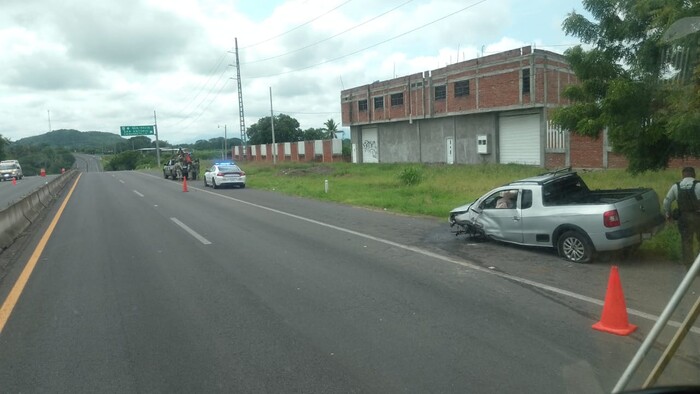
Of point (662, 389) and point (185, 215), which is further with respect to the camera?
point (185, 215)

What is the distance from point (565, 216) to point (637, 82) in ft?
8.94

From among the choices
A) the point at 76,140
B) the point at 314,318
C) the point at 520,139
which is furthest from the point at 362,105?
the point at 76,140

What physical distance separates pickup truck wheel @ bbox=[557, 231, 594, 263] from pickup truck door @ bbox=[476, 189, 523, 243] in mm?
927

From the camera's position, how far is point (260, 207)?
19.5m

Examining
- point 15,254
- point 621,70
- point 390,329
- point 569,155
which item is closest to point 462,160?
point 569,155

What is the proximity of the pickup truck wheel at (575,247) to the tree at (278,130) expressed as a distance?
84.1 meters

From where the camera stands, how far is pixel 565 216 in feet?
30.4

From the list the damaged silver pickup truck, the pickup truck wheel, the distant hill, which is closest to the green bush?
the damaged silver pickup truck

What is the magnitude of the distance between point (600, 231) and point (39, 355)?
7737 mm

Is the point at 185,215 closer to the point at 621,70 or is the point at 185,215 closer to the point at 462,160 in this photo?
the point at 621,70

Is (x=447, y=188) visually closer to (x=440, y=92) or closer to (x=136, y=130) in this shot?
(x=440, y=92)

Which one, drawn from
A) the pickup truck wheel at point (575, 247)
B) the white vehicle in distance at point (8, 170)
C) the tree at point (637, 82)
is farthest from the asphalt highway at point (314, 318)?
the white vehicle in distance at point (8, 170)

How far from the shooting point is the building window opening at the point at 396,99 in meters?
44.9

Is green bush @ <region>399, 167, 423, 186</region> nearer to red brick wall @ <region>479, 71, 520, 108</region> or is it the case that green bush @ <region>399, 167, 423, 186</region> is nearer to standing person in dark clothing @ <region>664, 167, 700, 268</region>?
red brick wall @ <region>479, 71, 520, 108</region>
